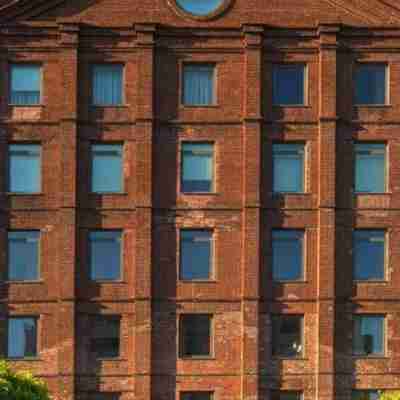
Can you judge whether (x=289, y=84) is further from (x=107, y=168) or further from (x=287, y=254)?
(x=107, y=168)

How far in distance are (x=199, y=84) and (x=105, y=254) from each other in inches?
266

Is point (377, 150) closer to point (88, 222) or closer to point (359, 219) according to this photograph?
point (359, 219)

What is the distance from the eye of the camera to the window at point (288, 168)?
38656 millimetres

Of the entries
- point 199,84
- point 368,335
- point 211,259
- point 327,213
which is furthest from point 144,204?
point 368,335

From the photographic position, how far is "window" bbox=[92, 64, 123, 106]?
3859 cm

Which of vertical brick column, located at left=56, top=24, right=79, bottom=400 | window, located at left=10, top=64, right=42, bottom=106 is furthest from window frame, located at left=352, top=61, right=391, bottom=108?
window, located at left=10, top=64, right=42, bottom=106

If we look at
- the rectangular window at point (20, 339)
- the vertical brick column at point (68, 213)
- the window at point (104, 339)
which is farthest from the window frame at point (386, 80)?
the rectangular window at point (20, 339)

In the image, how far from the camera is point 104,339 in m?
38.1

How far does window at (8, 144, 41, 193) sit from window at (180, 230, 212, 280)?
17.8 feet

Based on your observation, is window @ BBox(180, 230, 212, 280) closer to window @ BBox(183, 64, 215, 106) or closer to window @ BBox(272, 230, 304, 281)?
window @ BBox(272, 230, 304, 281)

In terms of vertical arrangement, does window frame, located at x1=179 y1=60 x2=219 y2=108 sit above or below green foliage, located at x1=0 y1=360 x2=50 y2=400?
above

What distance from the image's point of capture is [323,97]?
3847cm

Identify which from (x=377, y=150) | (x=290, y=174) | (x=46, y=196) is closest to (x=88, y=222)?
(x=46, y=196)

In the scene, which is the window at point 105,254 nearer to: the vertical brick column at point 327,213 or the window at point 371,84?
the vertical brick column at point 327,213
